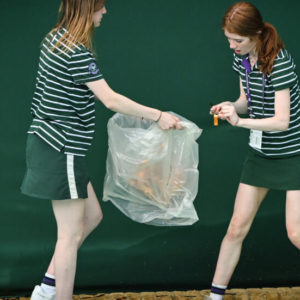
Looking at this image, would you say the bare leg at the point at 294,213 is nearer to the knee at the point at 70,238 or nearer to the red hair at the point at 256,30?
the red hair at the point at 256,30

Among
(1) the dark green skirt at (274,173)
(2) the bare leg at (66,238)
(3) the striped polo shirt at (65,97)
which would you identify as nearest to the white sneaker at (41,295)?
(2) the bare leg at (66,238)

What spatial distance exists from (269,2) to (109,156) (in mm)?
1300

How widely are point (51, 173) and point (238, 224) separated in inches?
41.8

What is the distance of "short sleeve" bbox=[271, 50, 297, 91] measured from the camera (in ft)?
13.0

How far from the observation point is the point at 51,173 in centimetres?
390

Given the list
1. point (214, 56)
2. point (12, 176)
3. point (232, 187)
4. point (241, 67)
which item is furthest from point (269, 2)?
point (12, 176)

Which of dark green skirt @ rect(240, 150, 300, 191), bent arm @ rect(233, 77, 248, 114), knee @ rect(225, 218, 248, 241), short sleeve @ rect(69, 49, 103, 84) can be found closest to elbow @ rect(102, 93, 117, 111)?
short sleeve @ rect(69, 49, 103, 84)

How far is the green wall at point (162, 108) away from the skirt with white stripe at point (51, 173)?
854mm

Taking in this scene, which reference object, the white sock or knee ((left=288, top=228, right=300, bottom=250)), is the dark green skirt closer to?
knee ((left=288, top=228, right=300, bottom=250))

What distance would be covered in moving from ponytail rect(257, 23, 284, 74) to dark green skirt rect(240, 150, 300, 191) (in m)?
0.51

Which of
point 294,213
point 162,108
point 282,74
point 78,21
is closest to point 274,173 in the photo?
point 294,213

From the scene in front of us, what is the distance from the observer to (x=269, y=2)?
15.6 feet

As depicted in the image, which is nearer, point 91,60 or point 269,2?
point 91,60

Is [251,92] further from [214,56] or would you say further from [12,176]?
[12,176]
